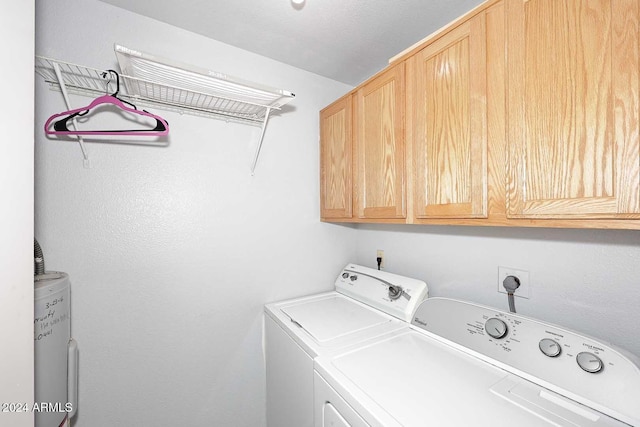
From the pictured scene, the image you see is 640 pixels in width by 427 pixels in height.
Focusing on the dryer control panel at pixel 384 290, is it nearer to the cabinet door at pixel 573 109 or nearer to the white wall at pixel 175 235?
the white wall at pixel 175 235

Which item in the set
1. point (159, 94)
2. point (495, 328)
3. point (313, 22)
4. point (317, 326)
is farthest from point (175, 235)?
point (495, 328)

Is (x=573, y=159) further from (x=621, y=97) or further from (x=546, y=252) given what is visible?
(x=546, y=252)

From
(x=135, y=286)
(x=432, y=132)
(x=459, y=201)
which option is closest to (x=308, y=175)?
(x=432, y=132)

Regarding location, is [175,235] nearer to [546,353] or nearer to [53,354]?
[53,354]

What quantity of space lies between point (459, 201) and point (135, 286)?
1676 millimetres

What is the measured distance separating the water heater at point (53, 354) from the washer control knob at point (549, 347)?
1.79 metres

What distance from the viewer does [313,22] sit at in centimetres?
138

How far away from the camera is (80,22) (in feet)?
4.06

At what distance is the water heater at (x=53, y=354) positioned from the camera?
3.02 ft

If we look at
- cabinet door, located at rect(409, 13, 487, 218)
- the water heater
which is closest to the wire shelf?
cabinet door, located at rect(409, 13, 487, 218)

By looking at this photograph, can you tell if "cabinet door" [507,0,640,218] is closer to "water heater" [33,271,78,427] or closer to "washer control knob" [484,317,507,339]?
"washer control knob" [484,317,507,339]

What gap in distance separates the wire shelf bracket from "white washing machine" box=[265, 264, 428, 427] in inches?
48.6

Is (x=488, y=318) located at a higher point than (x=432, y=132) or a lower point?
lower

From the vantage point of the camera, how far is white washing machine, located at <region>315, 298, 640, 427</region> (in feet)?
2.42
